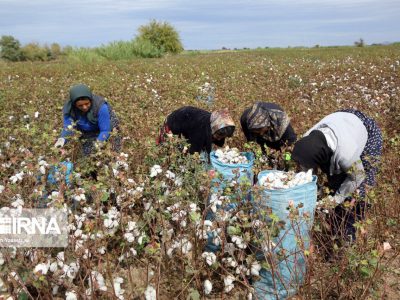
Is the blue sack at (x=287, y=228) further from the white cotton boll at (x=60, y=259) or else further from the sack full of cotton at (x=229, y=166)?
the white cotton boll at (x=60, y=259)

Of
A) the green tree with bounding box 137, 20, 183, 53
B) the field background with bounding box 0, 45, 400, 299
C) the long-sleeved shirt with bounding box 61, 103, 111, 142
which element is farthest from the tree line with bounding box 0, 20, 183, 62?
the long-sleeved shirt with bounding box 61, 103, 111, 142

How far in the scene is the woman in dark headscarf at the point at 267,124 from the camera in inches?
113

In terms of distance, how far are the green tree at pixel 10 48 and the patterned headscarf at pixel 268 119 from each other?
32751 millimetres

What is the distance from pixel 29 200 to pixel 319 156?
1.77 meters

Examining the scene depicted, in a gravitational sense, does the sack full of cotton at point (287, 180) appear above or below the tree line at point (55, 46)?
below

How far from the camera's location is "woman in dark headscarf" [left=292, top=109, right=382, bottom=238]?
2.39m

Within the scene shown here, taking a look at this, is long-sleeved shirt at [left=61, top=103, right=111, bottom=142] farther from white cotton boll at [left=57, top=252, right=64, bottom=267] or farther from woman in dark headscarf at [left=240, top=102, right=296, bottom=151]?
white cotton boll at [left=57, top=252, right=64, bottom=267]

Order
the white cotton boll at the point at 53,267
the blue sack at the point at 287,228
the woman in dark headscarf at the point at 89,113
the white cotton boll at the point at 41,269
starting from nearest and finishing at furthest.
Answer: the white cotton boll at the point at 41,269, the white cotton boll at the point at 53,267, the blue sack at the point at 287,228, the woman in dark headscarf at the point at 89,113

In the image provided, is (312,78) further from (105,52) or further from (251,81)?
(105,52)

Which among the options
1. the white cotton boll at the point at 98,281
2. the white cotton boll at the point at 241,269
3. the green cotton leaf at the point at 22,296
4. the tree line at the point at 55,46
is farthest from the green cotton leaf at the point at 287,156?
the tree line at the point at 55,46

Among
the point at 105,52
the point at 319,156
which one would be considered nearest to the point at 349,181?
the point at 319,156

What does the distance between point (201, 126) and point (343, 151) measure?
3.70 feet

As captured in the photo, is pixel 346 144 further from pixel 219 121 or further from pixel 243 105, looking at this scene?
pixel 243 105

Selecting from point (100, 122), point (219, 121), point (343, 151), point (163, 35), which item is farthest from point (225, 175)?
point (163, 35)
